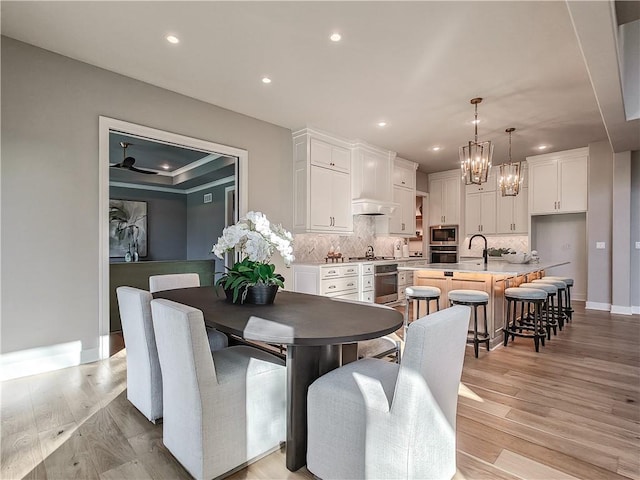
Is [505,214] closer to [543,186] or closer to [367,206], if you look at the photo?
[543,186]

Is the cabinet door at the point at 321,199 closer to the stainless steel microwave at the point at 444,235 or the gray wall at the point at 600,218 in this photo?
the stainless steel microwave at the point at 444,235

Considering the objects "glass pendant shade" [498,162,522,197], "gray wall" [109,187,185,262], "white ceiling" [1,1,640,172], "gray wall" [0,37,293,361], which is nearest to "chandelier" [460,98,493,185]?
"white ceiling" [1,1,640,172]

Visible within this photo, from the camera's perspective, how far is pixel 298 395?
1.65 m

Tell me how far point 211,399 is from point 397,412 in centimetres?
83

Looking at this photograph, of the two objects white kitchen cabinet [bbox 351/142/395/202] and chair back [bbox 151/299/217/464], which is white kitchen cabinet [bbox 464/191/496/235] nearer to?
white kitchen cabinet [bbox 351/142/395/202]

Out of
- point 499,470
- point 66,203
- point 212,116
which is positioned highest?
point 212,116

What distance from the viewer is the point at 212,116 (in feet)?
13.9

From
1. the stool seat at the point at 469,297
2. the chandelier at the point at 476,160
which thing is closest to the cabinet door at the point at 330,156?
the chandelier at the point at 476,160

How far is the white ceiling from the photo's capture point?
2.54 metres

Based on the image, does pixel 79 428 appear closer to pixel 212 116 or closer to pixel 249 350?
pixel 249 350

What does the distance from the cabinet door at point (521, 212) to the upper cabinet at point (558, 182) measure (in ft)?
0.67

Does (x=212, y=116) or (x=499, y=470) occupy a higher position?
(x=212, y=116)

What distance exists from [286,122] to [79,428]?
4101 millimetres

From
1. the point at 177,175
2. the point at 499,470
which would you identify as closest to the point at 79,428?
the point at 499,470
